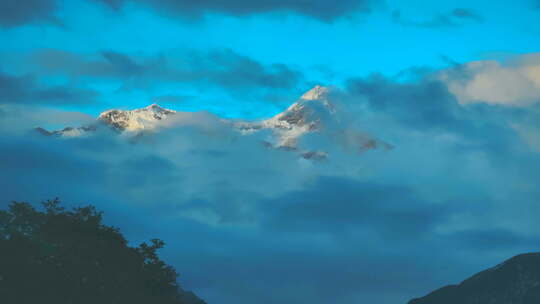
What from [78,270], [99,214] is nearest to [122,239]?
[99,214]

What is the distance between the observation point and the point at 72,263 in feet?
253

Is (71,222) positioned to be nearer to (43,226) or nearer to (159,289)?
(43,226)

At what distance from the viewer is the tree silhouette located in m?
71.4

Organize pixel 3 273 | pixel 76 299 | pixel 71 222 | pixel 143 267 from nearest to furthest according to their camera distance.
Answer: pixel 3 273, pixel 76 299, pixel 71 222, pixel 143 267

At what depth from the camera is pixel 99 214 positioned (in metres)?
84.9

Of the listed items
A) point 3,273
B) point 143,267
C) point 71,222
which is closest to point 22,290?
point 3,273

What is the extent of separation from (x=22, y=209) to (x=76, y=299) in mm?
10582

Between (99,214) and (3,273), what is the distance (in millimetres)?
16182

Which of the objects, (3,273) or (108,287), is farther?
(108,287)

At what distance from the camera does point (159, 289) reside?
88.0 meters

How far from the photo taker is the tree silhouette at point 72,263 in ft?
234

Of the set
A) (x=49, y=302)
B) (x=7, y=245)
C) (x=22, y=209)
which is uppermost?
(x=22, y=209)

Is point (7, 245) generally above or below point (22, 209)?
below

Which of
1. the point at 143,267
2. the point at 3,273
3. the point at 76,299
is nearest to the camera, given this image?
the point at 3,273
